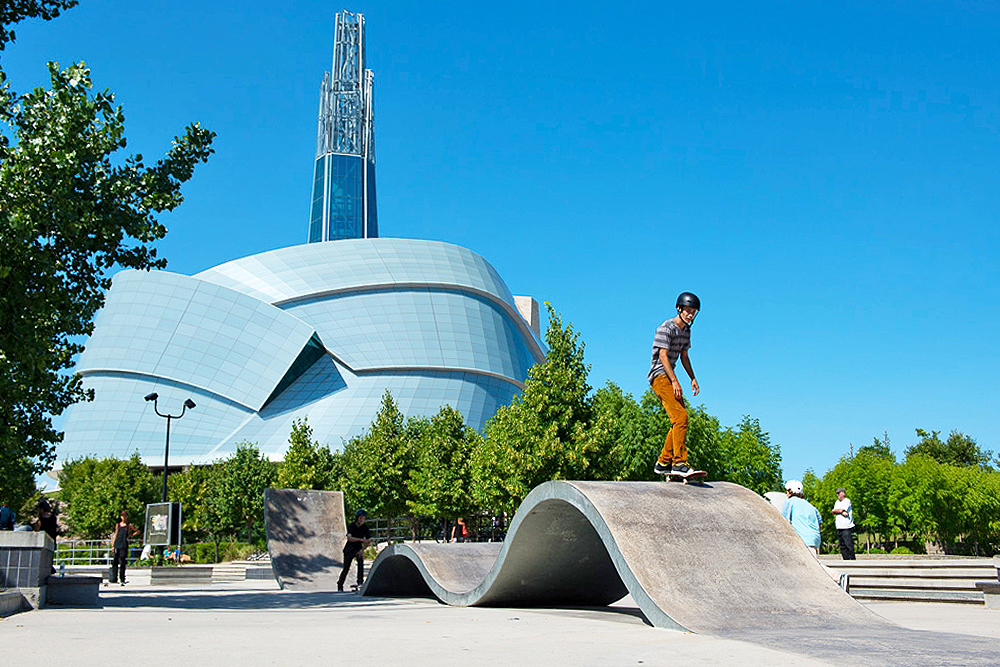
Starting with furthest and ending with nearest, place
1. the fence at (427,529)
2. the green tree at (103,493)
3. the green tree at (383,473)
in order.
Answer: the green tree at (103,493) < the fence at (427,529) < the green tree at (383,473)

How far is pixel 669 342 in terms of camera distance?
27.1 feet

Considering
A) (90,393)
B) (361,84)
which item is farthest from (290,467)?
(361,84)

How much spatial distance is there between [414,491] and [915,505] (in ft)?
76.7

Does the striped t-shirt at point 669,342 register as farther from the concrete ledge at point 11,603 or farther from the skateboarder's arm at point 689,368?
the concrete ledge at point 11,603

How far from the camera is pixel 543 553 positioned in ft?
28.0

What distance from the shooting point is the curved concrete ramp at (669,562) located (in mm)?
6160

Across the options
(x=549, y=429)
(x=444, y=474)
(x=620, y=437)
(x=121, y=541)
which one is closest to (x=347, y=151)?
(x=444, y=474)

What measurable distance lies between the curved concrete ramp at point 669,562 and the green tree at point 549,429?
54.8 feet

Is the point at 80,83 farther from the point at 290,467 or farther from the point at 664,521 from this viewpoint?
the point at 290,467

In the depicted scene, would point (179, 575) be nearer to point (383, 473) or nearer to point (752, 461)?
point (383, 473)

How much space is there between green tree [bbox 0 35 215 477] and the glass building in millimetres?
41361

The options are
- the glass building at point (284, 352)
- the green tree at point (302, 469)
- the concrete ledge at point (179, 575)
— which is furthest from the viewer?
the glass building at point (284, 352)

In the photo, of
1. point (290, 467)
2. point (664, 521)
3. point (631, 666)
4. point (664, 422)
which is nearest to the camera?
point (631, 666)

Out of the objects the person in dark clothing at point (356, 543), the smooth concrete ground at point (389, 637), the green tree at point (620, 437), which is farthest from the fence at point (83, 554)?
the smooth concrete ground at point (389, 637)
